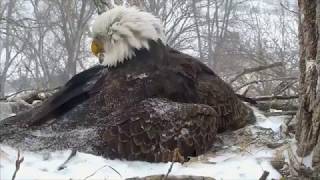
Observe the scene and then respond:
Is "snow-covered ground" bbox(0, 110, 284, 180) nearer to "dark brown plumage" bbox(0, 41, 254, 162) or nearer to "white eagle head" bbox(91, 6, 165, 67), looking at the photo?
"dark brown plumage" bbox(0, 41, 254, 162)

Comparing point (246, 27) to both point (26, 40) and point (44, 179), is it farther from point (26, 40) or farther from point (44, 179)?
point (44, 179)

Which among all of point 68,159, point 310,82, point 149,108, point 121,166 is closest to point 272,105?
point 149,108

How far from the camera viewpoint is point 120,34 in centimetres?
330

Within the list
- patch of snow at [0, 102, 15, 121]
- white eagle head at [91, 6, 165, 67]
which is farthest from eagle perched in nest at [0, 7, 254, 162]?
patch of snow at [0, 102, 15, 121]

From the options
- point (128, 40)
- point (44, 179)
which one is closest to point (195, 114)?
point (128, 40)

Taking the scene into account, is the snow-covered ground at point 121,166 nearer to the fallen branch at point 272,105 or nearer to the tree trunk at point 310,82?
the tree trunk at point 310,82

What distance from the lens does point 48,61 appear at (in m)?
18.2

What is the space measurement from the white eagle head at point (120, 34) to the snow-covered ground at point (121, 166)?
0.91 metres

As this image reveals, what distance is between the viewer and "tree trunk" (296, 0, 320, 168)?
225cm

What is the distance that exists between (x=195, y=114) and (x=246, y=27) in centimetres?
1451

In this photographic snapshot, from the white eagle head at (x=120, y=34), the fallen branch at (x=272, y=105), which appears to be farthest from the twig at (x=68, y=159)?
the fallen branch at (x=272, y=105)

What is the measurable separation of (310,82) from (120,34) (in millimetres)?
1369

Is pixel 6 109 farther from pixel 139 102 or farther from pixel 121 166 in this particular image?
pixel 121 166

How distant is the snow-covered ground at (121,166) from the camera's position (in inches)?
85.4
